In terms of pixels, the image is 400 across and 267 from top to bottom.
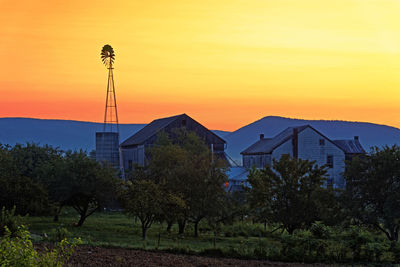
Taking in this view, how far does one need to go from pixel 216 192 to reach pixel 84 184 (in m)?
9.45

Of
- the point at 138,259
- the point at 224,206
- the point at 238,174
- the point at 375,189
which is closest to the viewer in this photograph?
the point at 138,259

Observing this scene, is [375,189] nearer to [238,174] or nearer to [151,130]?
[238,174]

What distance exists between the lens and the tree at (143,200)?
34.6m

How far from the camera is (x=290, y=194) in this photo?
3556cm

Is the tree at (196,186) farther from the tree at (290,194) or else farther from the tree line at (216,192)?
the tree at (290,194)

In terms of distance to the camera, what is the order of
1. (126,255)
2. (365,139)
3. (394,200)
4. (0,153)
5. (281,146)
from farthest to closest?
1. (365,139)
2. (281,146)
3. (0,153)
4. (394,200)
5. (126,255)

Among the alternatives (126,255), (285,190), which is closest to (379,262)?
(126,255)

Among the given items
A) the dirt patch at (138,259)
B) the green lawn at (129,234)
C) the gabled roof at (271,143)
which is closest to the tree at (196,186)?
the green lawn at (129,234)

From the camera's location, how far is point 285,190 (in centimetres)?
3572

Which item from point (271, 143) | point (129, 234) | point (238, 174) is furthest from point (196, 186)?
point (271, 143)

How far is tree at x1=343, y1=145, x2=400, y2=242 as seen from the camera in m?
30.3

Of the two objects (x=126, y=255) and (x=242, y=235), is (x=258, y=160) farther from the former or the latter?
(x=126, y=255)

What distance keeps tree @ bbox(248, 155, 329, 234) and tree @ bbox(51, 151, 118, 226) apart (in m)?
11.1

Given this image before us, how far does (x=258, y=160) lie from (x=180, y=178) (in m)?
44.1
